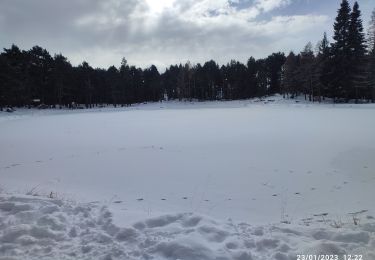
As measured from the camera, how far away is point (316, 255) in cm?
400

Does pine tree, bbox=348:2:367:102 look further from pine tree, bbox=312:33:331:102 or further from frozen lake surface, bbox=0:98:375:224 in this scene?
frozen lake surface, bbox=0:98:375:224

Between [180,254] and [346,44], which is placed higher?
[346,44]

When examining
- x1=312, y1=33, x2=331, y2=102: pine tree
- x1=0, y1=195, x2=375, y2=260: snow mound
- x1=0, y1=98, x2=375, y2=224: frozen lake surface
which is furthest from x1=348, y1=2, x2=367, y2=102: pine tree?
x1=0, y1=195, x2=375, y2=260: snow mound

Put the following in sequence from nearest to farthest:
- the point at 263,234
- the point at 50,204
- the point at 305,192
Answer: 1. the point at 263,234
2. the point at 50,204
3. the point at 305,192

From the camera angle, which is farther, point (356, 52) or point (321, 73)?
point (321, 73)

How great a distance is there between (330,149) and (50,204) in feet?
31.8

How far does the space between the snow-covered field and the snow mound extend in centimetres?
2

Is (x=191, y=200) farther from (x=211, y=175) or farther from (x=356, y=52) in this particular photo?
(x=356, y=52)

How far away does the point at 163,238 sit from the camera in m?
4.56

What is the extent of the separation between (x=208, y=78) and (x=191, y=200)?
276 ft

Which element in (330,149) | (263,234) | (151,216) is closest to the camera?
(263,234)

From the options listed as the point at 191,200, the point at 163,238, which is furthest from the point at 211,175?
the point at 163,238

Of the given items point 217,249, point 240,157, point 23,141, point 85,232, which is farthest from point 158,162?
point 23,141

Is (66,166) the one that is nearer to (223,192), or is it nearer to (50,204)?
(50,204)
